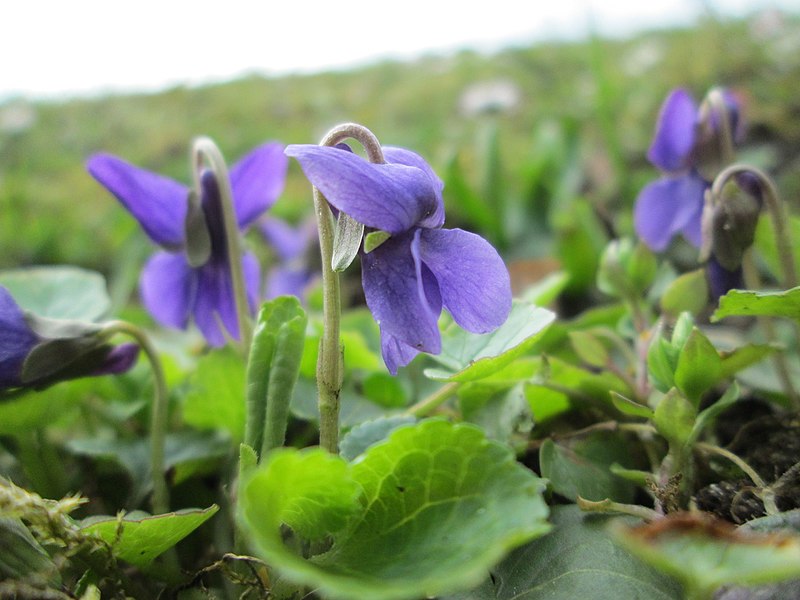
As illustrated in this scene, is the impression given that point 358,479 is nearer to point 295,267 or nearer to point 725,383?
point 725,383

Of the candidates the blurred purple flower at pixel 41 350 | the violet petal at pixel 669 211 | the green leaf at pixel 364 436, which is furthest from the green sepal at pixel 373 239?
the violet petal at pixel 669 211

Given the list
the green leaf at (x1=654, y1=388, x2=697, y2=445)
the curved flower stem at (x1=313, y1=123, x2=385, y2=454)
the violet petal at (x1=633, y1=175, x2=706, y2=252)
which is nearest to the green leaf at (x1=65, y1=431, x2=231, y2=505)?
the curved flower stem at (x1=313, y1=123, x2=385, y2=454)

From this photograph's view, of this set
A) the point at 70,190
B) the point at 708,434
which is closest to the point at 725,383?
the point at 708,434

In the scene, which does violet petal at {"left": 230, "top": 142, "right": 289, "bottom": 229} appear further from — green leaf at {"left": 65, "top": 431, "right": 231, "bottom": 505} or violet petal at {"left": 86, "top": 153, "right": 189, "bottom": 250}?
green leaf at {"left": 65, "top": 431, "right": 231, "bottom": 505}

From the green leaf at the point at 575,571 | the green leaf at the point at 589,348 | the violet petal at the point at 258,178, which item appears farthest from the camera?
the violet petal at the point at 258,178

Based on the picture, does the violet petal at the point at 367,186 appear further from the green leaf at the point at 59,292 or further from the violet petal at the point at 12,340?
the green leaf at the point at 59,292

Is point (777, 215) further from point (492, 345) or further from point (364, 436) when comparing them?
point (364, 436)

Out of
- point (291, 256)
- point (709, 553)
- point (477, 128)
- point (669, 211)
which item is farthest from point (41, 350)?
point (477, 128)
